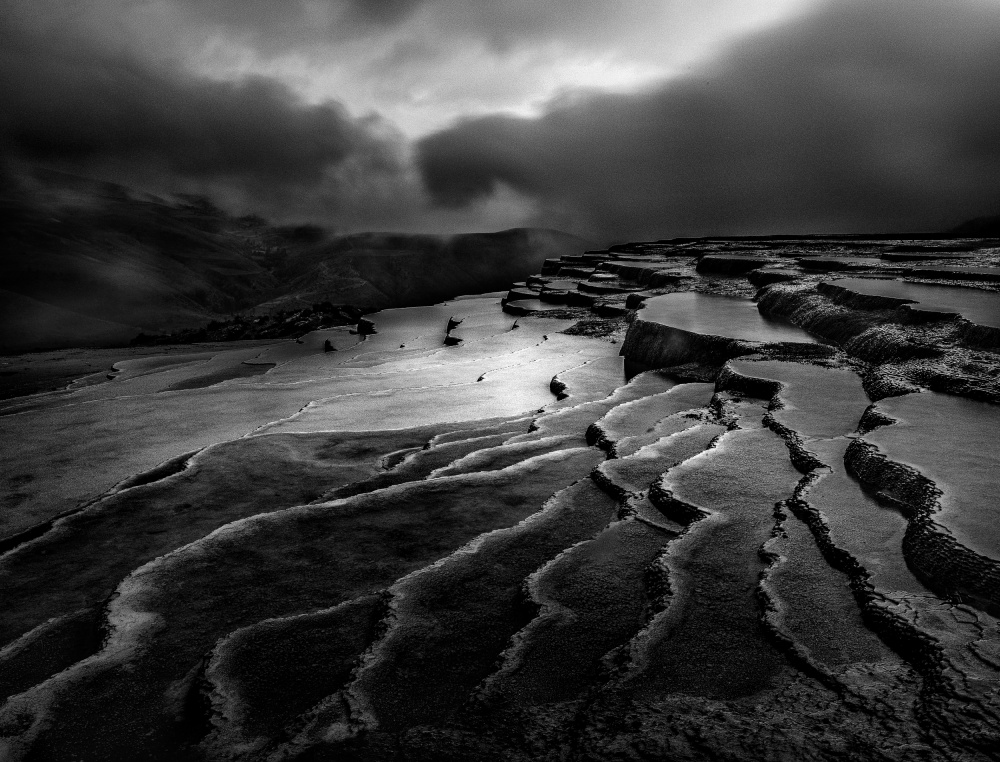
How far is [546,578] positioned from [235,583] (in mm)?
1081

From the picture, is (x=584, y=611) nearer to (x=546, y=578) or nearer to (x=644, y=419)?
(x=546, y=578)

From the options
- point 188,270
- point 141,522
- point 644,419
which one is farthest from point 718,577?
point 188,270

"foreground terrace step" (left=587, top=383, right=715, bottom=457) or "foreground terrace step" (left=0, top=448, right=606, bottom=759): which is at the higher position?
"foreground terrace step" (left=0, top=448, right=606, bottom=759)

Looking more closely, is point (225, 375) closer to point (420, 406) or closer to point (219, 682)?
point (420, 406)

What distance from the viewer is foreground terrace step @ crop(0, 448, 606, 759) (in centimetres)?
150

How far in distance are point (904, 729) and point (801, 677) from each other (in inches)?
9.2

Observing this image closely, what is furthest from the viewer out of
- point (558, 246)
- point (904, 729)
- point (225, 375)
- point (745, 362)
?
point (558, 246)

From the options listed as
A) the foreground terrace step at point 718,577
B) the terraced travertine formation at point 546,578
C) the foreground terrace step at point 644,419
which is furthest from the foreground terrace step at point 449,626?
the foreground terrace step at point 644,419

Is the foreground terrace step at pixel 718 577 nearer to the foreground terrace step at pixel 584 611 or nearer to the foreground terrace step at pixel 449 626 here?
the foreground terrace step at pixel 584 611

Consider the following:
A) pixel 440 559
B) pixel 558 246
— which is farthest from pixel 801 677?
pixel 558 246

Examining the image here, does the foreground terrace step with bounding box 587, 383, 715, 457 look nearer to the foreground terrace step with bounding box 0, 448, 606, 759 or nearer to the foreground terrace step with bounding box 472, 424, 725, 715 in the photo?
the foreground terrace step with bounding box 0, 448, 606, 759

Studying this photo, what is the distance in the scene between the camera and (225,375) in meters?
9.77

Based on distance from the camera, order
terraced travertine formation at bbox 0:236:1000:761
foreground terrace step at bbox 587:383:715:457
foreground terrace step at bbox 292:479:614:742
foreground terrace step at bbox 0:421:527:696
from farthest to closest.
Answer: foreground terrace step at bbox 587:383:715:457 → foreground terrace step at bbox 0:421:527:696 → foreground terrace step at bbox 292:479:614:742 → terraced travertine formation at bbox 0:236:1000:761

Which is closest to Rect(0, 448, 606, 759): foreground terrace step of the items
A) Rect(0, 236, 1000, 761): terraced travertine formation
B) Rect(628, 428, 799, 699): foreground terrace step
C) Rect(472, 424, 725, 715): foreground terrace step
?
Rect(0, 236, 1000, 761): terraced travertine formation
